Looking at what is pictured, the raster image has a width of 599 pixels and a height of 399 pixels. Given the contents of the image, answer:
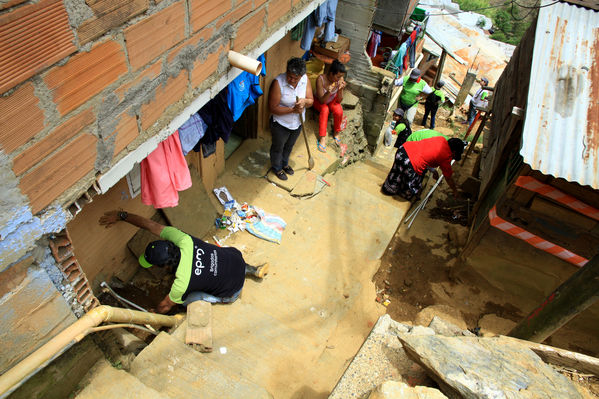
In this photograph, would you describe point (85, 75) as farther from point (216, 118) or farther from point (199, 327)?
point (199, 327)

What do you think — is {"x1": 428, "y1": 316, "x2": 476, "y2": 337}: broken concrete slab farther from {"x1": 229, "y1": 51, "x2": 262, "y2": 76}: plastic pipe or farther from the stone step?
{"x1": 229, "y1": 51, "x2": 262, "y2": 76}: plastic pipe

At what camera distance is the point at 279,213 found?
19.8ft

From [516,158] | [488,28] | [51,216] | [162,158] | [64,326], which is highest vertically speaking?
[51,216]

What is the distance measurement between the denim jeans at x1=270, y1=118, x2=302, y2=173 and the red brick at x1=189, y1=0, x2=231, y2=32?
2.99 meters

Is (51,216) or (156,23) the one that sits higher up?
(156,23)

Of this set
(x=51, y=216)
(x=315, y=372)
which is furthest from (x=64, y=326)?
(x=315, y=372)

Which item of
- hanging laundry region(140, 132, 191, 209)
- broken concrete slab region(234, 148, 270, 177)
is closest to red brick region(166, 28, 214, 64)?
hanging laundry region(140, 132, 191, 209)

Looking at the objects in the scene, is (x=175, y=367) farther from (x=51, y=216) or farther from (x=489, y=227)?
(x=489, y=227)

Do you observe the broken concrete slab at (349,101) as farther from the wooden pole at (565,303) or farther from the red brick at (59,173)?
the red brick at (59,173)

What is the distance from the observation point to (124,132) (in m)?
2.38

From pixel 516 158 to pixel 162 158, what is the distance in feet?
17.3

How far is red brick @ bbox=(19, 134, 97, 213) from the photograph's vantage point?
71.8 inches

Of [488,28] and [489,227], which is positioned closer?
[489,227]

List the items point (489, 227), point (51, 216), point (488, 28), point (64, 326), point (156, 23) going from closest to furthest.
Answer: point (51, 216) → point (156, 23) → point (64, 326) → point (489, 227) → point (488, 28)
